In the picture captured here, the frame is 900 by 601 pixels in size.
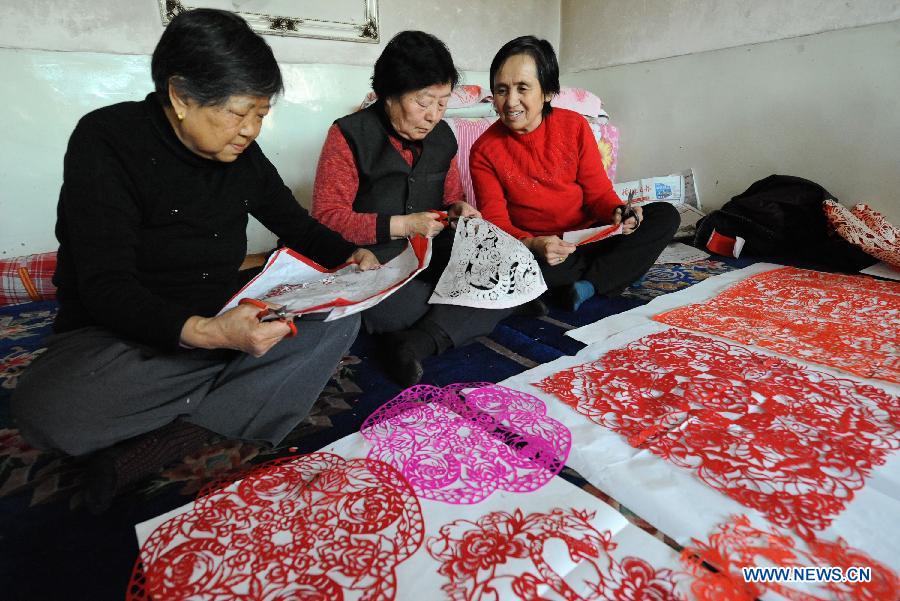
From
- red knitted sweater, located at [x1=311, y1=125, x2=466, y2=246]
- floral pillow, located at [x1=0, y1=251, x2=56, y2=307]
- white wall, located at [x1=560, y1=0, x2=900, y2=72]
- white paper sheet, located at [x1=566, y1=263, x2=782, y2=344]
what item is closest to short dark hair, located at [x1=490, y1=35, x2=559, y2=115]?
red knitted sweater, located at [x1=311, y1=125, x2=466, y2=246]

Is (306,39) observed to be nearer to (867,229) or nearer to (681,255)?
(681,255)

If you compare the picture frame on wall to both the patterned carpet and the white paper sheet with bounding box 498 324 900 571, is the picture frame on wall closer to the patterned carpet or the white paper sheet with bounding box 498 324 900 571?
the patterned carpet

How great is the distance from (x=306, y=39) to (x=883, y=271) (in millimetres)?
2903

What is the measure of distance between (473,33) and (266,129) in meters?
1.51

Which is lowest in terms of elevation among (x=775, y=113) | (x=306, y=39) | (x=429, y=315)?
(x=429, y=315)

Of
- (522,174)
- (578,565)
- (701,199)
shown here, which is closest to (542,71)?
(522,174)

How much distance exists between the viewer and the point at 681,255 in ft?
7.89

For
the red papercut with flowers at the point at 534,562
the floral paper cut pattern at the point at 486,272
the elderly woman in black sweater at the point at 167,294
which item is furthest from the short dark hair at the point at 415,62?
the red papercut with flowers at the point at 534,562

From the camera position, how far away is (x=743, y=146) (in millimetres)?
2691

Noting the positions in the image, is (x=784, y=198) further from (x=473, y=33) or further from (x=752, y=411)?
(x=473, y=33)

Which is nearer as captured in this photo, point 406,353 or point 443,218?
point 406,353

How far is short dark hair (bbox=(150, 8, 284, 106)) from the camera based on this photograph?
81 centimetres

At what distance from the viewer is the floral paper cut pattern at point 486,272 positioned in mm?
A: 1340

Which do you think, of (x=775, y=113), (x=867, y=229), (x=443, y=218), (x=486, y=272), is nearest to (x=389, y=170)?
(x=443, y=218)
